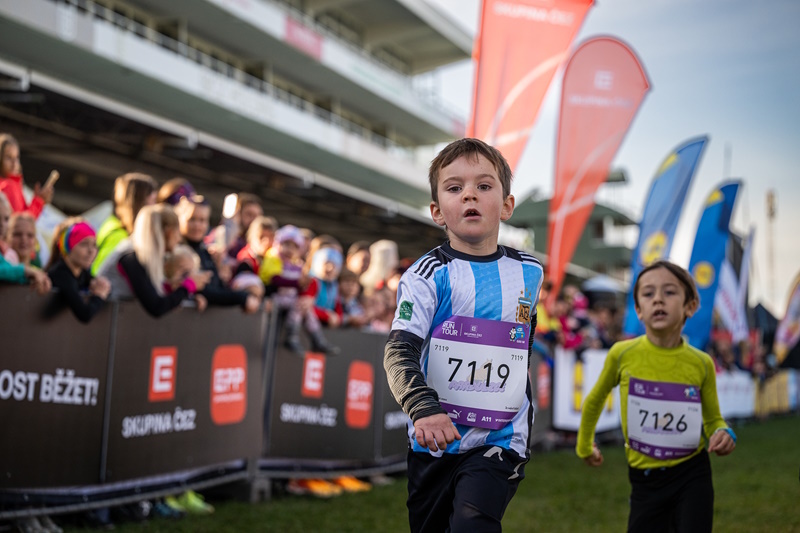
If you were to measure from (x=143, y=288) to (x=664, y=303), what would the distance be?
3.44 meters

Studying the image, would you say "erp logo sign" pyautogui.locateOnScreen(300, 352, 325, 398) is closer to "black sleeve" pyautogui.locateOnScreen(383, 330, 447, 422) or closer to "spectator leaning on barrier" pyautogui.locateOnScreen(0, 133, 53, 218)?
"spectator leaning on barrier" pyautogui.locateOnScreen(0, 133, 53, 218)

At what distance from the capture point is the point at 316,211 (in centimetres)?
1981

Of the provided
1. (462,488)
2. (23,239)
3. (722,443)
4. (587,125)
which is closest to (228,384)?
(23,239)

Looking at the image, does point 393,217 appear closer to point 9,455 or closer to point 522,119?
point 522,119

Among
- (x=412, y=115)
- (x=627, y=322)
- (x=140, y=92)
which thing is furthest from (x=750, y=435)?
(x=412, y=115)

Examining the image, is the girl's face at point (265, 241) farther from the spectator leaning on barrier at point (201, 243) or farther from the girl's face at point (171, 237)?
the girl's face at point (171, 237)

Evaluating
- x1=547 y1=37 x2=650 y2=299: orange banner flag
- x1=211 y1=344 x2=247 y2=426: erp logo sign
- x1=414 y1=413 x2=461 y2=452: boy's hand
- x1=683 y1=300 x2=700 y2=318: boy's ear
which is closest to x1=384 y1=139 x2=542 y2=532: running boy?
x1=414 y1=413 x2=461 y2=452: boy's hand

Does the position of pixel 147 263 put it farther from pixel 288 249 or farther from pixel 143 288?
pixel 288 249

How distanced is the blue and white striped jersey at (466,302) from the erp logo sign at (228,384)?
376cm

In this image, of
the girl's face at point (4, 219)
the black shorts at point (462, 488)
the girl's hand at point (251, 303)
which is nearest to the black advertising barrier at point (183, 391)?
the girl's hand at point (251, 303)

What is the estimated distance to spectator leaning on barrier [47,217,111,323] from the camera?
17.4 feet

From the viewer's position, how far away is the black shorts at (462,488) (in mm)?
2889

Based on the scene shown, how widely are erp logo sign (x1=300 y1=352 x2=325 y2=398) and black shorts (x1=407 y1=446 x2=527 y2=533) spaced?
468cm

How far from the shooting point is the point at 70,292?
5273mm
